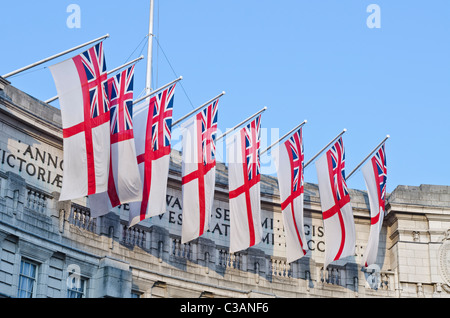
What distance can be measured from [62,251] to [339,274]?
50.4 feet

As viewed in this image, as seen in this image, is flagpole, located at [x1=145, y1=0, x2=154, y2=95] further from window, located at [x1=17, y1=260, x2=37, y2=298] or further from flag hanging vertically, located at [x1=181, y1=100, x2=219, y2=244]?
window, located at [x1=17, y1=260, x2=37, y2=298]

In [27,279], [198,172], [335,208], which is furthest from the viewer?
[335,208]

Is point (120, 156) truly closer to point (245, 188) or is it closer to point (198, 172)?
point (198, 172)

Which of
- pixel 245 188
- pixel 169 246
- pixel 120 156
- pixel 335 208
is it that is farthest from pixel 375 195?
pixel 120 156

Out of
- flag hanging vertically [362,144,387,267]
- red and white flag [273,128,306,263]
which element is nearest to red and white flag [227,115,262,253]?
red and white flag [273,128,306,263]

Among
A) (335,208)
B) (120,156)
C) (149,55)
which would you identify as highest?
(149,55)

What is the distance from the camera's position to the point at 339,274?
160 ft

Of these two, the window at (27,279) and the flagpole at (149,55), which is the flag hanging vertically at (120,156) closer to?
the window at (27,279)

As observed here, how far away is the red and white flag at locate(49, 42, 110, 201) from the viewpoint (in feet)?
124

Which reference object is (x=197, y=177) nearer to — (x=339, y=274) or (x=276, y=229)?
(x=276, y=229)

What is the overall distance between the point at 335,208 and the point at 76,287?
1378cm

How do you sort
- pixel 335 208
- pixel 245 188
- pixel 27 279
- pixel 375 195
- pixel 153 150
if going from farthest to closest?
pixel 375 195 → pixel 335 208 → pixel 245 188 → pixel 153 150 → pixel 27 279

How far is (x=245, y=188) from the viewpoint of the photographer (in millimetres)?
44812

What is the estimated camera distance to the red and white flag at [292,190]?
45.7 m
